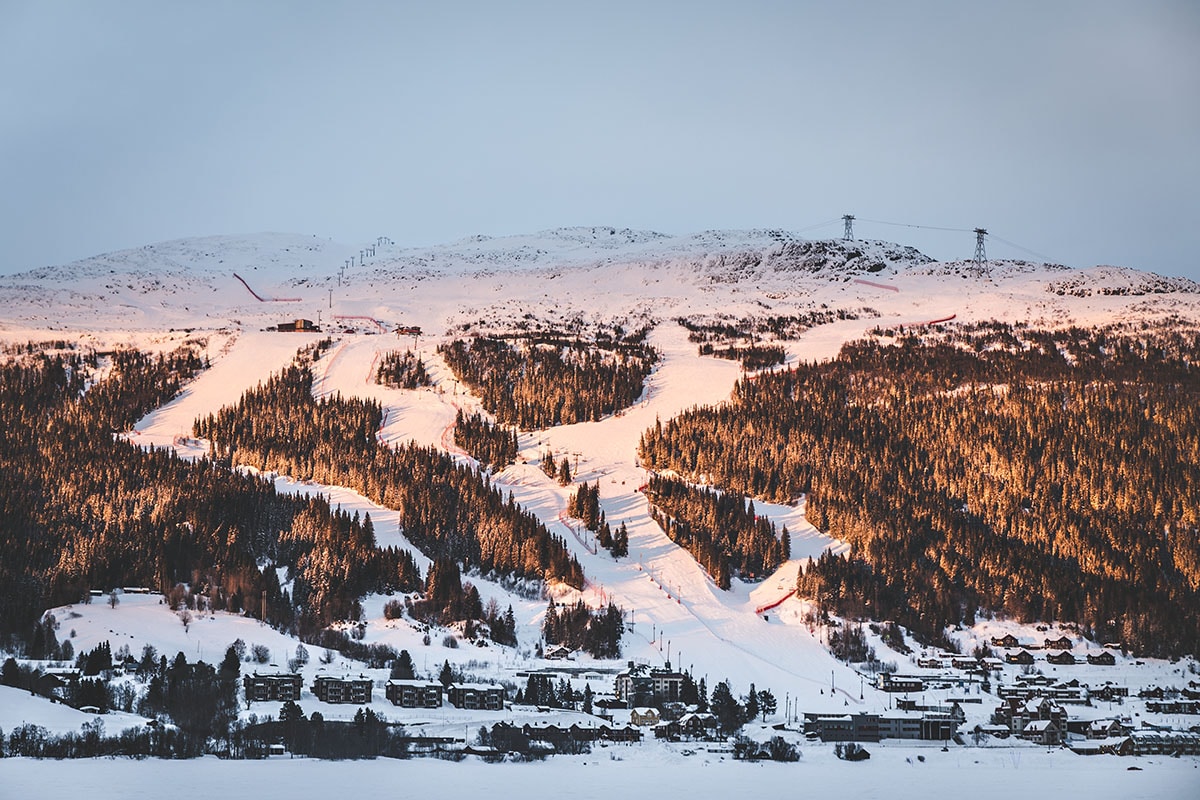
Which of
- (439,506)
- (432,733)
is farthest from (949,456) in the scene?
(432,733)

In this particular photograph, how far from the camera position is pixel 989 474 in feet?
300

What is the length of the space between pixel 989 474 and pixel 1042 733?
32.8m

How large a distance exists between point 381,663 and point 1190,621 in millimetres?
41054

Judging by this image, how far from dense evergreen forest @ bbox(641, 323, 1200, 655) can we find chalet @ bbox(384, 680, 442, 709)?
25.5 meters

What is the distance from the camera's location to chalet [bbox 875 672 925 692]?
66.6 metres

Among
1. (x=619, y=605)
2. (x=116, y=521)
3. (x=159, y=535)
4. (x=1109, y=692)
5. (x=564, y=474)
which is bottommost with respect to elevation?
(x=1109, y=692)

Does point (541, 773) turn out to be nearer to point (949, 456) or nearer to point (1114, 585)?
point (1114, 585)

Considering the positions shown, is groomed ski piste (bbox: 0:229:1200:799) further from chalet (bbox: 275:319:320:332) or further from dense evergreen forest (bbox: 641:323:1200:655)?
chalet (bbox: 275:319:320:332)

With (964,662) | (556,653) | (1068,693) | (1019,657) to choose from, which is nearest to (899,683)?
(964,662)

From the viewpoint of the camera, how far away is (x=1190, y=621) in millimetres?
73812

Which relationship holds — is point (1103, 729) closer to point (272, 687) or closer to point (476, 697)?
point (476, 697)

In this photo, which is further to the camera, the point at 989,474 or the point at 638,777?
the point at 989,474

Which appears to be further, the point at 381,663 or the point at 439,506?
the point at 439,506

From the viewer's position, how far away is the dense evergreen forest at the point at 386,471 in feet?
275
